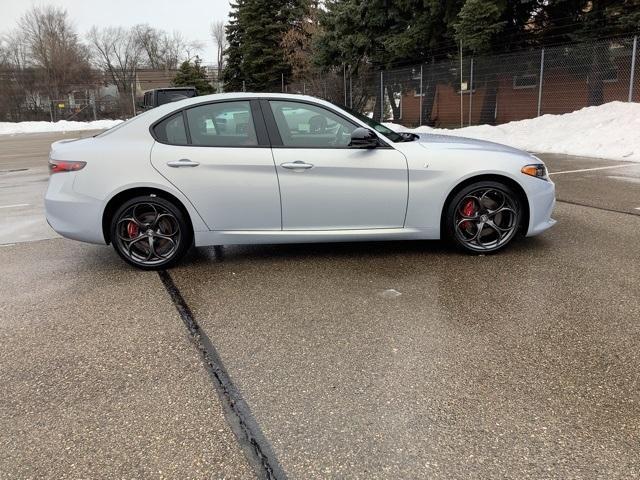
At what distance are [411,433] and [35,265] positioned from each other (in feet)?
14.1

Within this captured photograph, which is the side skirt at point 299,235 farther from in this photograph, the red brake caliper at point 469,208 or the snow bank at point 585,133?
the snow bank at point 585,133

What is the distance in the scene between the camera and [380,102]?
24.9 m

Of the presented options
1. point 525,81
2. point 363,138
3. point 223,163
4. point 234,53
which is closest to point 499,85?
point 525,81

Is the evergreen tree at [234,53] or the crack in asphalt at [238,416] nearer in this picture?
the crack in asphalt at [238,416]

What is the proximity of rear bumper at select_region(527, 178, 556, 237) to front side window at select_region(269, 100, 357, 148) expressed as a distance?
5.83ft

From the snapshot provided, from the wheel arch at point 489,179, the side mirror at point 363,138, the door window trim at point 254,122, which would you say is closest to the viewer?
the side mirror at point 363,138

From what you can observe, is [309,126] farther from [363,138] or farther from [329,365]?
[329,365]

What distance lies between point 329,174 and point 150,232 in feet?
5.63

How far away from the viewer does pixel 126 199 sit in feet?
15.7

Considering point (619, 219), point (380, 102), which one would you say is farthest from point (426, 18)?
point (619, 219)

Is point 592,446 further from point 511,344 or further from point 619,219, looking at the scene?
point 619,219

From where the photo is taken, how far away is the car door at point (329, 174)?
4.71m

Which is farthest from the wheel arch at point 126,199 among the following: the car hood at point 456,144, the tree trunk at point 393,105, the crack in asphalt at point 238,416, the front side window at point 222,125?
the tree trunk at point 393,105

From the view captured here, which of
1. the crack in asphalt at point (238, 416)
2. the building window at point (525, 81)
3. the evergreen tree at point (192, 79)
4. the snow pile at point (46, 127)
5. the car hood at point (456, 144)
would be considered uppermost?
the evergreen tree at point (192, 79)
